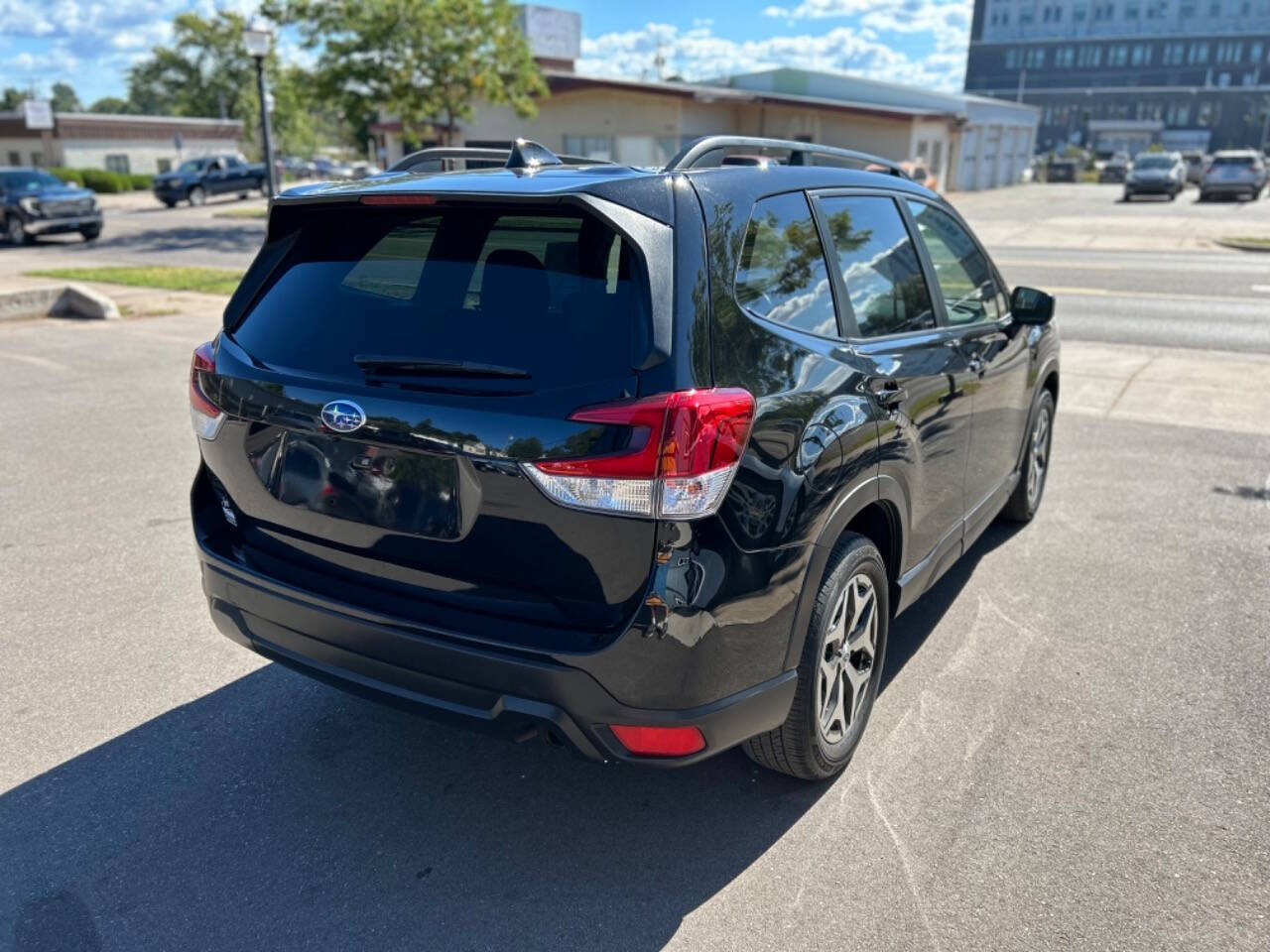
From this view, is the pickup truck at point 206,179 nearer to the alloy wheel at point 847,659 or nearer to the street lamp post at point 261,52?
the street lamp post at point 261,52

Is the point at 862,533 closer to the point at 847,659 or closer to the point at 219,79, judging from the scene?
the point at 847,659

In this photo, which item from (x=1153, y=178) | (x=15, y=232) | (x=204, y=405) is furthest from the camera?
(x=1153, y=178)

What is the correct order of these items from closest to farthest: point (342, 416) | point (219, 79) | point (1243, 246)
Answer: point (342, 416)
point (1243, 246)
point (219, 79)

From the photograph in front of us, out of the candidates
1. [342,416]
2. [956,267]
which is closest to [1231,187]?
[956,267]

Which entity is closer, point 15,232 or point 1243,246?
point 1243,246

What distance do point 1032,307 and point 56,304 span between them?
12756 mm

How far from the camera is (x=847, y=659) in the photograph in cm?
313

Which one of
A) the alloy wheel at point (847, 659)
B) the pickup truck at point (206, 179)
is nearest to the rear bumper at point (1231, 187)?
the pickup truck at point (206, 179)

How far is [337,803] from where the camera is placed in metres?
3.04

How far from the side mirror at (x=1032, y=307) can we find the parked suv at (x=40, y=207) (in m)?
26.4

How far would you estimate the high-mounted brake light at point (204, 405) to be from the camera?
3.00 metres

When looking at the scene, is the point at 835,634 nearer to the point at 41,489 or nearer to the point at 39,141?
the point at 41,489

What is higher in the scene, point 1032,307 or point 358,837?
point 1032,307


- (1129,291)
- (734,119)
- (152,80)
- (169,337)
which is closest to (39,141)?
(152,80)
